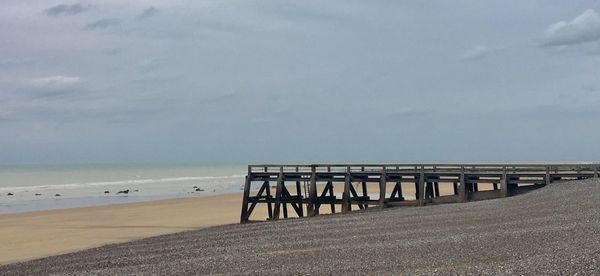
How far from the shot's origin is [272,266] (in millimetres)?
15141

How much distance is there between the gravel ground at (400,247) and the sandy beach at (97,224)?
19.4 feet

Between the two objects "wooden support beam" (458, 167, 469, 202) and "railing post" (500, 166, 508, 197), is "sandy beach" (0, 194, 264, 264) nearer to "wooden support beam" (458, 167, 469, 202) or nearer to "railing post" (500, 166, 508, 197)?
"wooden support beam" (458, 167, 469, 202)

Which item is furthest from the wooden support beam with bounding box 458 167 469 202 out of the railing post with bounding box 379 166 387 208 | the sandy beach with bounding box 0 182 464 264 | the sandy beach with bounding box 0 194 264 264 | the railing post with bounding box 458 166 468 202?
the sandy beach with bounding box 0 194 264 264

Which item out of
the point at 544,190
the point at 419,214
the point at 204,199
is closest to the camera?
the point at 419,214

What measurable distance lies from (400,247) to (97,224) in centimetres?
2382

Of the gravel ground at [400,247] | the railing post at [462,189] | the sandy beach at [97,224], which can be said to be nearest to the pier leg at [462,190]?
the railing post at [462,189]

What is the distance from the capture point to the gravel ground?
1350 centimetres

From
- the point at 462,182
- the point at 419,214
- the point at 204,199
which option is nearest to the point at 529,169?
the point at 462,182

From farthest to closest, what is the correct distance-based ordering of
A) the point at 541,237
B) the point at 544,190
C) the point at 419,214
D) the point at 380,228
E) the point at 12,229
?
the point at 12,229 → the point at 544,190 → the point at 419,214 → the point at 380,228 → the point at 541,237

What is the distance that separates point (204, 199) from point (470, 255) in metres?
42.1

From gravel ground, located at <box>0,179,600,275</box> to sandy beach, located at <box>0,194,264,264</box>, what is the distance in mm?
5924

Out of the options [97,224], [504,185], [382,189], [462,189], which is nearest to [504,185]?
[504,185]

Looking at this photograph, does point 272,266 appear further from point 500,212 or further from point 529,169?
point 529,169

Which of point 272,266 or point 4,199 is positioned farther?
point 4,199
